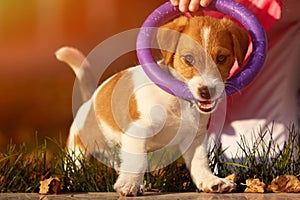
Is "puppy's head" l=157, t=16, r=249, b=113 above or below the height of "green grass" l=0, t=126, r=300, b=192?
above

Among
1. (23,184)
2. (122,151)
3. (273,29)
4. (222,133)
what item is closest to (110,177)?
(122,151)

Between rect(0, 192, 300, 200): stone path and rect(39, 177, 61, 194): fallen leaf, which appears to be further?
rect(39, 177, 61, 194): fallen leaf

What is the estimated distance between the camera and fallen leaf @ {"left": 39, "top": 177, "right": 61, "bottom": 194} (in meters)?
3.53

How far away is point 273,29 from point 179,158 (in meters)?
0.94

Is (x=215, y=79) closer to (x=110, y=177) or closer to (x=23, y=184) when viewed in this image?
(x=110, y=177)

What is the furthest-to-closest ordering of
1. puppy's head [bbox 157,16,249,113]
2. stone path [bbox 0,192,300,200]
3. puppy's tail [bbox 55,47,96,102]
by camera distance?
puppy's tail [bbox 55,47,96,102] → puppy's head [bbox 157,16,249,113] → stone path [bbox 0,192,300,200]

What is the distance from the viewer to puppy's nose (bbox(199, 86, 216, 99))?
3438mm

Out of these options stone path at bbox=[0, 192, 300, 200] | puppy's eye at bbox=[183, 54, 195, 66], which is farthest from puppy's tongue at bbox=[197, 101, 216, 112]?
stone path at bbox=[0, 192, 300, 200]

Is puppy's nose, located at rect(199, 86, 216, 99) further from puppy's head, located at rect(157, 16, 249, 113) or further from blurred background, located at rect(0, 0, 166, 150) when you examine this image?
→ blurred background, located at rect(0, 0, 166, 150)

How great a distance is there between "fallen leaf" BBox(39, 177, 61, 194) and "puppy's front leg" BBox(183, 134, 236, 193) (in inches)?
25.8

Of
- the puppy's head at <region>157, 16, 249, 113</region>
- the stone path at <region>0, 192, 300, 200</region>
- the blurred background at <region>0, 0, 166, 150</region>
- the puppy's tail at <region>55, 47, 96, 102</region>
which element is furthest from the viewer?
the blurred background at <region>0, 0, 166, 150</region>

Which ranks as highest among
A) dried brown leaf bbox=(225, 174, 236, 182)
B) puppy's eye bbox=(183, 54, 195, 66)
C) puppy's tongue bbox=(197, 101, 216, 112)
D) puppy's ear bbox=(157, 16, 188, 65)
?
puppy's ear bbox=(157, 16, 188, 65)

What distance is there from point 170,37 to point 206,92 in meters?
0.35

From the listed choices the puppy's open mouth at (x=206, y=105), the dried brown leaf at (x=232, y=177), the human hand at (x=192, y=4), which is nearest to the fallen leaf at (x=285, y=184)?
the dried brown leaf at (x=232, y=177)
